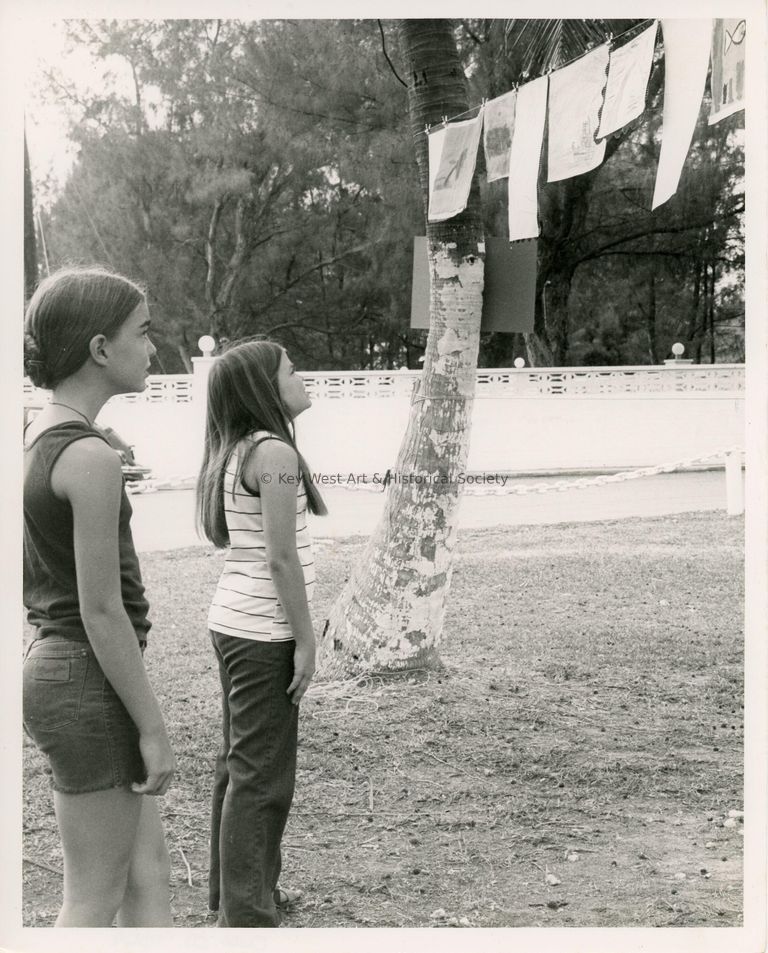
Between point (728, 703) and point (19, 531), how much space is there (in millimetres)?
2091

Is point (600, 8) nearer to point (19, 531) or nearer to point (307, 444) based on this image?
point (307, 444)

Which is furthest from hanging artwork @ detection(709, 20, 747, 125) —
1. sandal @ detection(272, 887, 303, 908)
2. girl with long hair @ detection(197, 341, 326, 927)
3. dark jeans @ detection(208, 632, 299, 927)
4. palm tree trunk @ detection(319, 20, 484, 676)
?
sandal @ detection(272, 887, 303, 908)

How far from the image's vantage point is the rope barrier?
268cm

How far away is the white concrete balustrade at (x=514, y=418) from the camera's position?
255 centimetres

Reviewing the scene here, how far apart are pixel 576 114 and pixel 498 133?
0.87 ft

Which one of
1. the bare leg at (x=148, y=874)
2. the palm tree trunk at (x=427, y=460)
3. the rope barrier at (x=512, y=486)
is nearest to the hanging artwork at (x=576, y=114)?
the palm tree trunk at (x=427, y=460)

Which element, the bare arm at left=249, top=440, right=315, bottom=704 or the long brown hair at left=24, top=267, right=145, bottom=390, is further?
the bare arm at left=249, top=440, right=315, bottom=704

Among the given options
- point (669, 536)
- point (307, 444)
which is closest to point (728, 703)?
point (669, 536)

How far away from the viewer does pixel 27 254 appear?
2.29m

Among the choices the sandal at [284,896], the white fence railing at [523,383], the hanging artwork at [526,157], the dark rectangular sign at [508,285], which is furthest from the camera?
the dark rectangular sign at [508,285]

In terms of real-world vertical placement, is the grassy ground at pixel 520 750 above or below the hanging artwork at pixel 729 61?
below

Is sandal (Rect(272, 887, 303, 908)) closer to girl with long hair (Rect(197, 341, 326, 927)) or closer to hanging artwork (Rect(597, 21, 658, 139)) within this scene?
girl with long hair (Rect(197, 341, 326, 927))

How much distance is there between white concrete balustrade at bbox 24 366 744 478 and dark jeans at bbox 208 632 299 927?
727 millimetres

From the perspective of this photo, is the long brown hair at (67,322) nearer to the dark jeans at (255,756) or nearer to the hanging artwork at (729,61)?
the dark jeans at (255,756)
